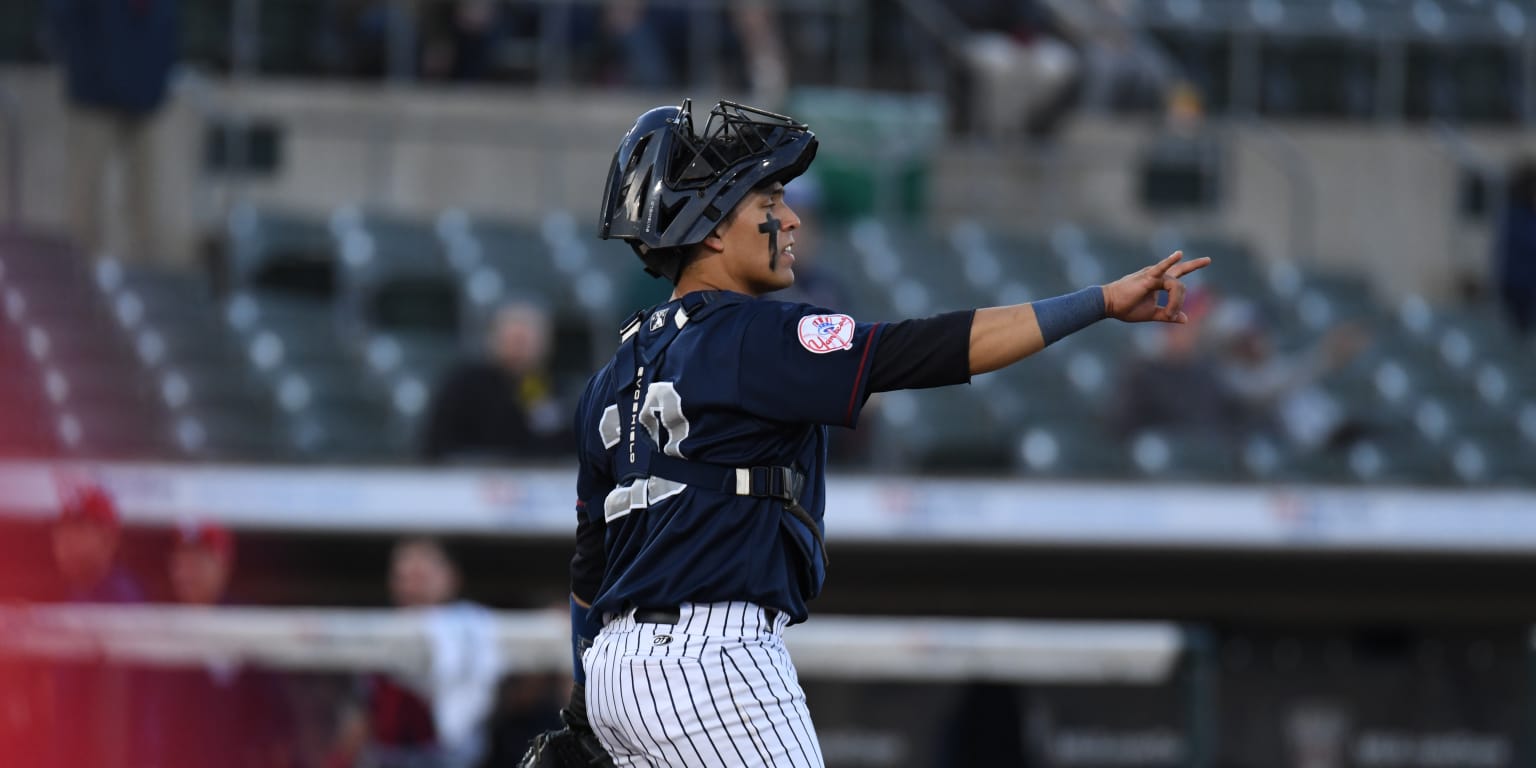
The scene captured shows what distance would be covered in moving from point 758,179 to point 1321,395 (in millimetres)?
6462

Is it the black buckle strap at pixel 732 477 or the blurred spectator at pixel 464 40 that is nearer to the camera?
the black buckle strap at pixel 732 477

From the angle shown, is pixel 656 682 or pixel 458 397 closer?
pixel 656 682

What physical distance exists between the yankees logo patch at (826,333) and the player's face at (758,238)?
0.69 feet

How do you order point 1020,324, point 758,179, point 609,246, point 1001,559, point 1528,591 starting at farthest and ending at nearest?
point 609,246, point 1528,591, point 1001,559, point 758,179, point 1020,324

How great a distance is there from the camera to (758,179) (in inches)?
137

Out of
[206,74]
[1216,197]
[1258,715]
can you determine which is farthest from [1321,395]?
[206,74]

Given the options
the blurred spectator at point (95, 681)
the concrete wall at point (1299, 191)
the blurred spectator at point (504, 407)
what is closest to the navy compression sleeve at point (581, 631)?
the blurred spectator at point (95, 681)

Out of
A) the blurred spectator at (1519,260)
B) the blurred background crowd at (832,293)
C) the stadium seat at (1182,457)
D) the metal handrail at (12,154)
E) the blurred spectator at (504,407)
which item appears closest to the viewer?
the blurred background crowd at (832,293)

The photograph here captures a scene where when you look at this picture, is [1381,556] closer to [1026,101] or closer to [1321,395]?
[1321,395]

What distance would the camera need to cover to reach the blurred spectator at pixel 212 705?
662cm

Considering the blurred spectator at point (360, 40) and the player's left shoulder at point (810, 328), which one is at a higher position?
the blurred spectator at point (360, 40)

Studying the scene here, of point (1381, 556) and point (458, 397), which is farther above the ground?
point (458, 397)

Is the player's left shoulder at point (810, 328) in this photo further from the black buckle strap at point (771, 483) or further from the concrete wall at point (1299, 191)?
the concrete wall at point (1299, 191)

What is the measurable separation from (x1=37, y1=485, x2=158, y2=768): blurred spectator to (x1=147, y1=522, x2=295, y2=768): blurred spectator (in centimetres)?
6
